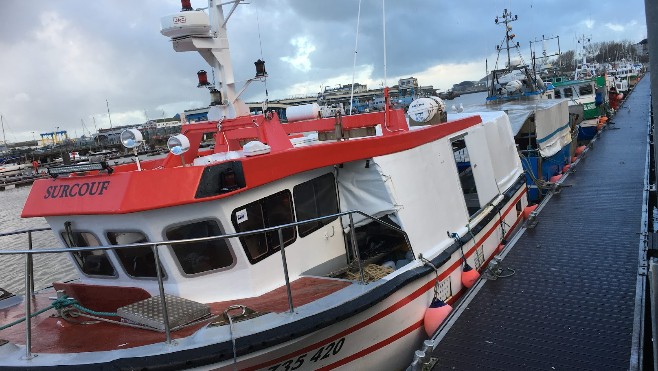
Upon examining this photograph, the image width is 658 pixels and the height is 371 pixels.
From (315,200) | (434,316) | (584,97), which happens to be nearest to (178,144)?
(315,200)

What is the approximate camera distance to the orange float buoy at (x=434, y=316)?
20.8 ft

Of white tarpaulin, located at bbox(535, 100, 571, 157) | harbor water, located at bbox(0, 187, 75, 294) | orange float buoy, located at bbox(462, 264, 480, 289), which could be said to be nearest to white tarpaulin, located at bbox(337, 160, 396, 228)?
orange float buoy, located at bbox(462, 264, 480, 289)

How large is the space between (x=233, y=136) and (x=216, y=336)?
3.68 metres

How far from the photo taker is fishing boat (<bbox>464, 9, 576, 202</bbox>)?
1559 centimetres

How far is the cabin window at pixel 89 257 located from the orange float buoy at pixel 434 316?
3.84 meters

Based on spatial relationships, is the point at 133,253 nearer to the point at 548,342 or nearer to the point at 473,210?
the point at 548,342

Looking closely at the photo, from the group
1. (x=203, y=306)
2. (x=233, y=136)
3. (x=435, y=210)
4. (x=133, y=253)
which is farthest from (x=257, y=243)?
(x=435, y=210)

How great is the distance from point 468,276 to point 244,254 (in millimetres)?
3820

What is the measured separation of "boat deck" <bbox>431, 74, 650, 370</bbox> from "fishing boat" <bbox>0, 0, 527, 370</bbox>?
61 centimetres

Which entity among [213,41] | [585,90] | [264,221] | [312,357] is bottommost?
[312,357]

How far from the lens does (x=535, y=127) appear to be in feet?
53.6

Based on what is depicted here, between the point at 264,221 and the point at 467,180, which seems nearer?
the point at 264,221

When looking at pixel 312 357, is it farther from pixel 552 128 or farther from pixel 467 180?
pixel 552 128

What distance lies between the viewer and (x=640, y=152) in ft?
54.6
